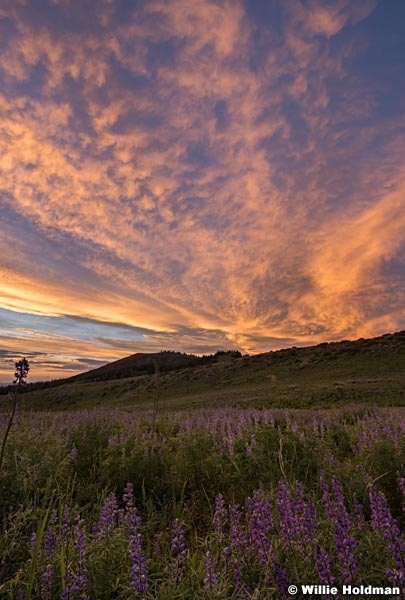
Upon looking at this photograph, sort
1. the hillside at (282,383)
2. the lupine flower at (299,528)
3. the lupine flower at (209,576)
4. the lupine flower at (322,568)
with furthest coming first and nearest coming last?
the hillside at (282,383) → the lupine flower at (299,528) → the lupine flower at (209,576) → the lupine flower at (322,568)

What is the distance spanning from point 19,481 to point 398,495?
4.84 metres

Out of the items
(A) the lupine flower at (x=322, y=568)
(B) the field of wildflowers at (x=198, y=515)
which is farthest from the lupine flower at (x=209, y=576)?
(A) the lupine flower at (x=322, y=568)

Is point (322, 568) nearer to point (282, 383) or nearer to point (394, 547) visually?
point (394, 547)

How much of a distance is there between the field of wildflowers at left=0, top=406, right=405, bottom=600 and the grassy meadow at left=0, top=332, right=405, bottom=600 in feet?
0.05

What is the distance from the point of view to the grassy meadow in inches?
89.4

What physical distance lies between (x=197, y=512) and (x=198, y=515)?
49mm

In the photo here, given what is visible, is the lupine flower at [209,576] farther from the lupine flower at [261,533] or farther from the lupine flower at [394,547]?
the lupine flower at [394,547]

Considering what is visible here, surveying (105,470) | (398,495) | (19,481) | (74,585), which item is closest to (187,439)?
(105,470)

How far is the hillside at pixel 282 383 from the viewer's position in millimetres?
23344

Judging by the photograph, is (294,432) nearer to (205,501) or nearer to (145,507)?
(205,501)

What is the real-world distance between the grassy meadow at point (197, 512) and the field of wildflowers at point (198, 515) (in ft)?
0.05
